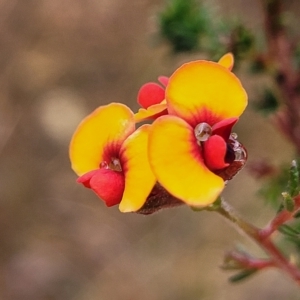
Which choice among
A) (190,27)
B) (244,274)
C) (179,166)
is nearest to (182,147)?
(179,166)

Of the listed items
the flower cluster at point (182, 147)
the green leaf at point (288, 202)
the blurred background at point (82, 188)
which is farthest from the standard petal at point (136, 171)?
the blurred background at point (82, 188)

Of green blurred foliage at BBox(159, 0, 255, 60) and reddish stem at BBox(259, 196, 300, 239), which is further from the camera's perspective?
green blurred foliage at BBox(159, 0, 255, 60)

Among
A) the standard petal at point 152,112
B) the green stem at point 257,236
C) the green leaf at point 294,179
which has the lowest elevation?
the green stem at point 257,236

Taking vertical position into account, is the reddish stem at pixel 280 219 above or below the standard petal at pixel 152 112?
below

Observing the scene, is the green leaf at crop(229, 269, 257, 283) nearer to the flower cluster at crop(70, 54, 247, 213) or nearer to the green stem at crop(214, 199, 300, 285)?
the green stem at crop(214, 199, 300, 285)

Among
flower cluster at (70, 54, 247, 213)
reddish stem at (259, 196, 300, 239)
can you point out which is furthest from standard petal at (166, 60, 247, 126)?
reddish stem at (259, 196, 300, 239)

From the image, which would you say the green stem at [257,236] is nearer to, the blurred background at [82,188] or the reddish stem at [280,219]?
the reddish stem at [280,219]

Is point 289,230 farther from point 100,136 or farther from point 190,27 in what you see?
point 190,27
